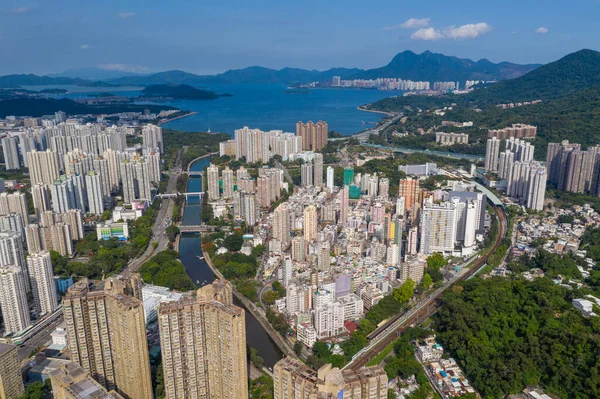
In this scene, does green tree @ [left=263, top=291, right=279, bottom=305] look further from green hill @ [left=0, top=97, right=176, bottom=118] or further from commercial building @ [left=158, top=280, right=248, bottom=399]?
green hill @ [left=0, top=97, right=176, bottom=118]

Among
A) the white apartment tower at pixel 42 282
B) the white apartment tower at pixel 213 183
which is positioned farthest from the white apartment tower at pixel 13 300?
the white apartment tower at pixel 213 183

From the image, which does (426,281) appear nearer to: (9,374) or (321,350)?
(321,350)

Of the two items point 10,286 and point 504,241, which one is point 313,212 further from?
point 10,286

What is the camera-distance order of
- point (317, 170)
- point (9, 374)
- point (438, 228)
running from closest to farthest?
point (9, 374)
point (438, 228)
point (317, 170)

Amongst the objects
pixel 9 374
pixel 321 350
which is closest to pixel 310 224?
pixel 321 350

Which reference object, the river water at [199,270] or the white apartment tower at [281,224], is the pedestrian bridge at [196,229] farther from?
the white apartment tower at [281,224]

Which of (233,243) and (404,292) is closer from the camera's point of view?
(404,292)
